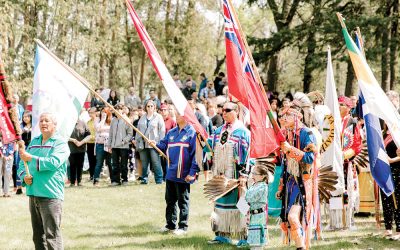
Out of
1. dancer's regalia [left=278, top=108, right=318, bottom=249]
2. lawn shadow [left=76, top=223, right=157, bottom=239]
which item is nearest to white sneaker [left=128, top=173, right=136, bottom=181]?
lawn shadow [left=76, top=223, right=157, bottom=239]

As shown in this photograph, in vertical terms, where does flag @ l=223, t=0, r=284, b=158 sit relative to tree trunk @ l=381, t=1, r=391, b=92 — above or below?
below

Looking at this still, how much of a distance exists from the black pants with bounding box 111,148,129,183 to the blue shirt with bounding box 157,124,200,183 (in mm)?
6144

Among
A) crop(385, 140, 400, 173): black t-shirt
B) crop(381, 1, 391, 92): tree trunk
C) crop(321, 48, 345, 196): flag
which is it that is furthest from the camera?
crop(381, 1, 391, 92): tree trunk

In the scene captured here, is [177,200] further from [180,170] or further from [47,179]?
[47,179]

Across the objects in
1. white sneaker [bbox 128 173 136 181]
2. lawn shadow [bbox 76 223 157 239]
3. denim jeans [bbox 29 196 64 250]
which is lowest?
lawn shadow [bbox 76 223 157 239]

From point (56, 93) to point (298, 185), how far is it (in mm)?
3186

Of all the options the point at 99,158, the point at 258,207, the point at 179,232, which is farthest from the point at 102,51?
the point at 258,207

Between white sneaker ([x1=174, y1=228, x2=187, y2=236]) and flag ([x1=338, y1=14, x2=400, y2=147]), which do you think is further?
white sneaker ([x1=174, y1=228, x2=187, y2=236])

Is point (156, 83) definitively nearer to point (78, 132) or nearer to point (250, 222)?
point (78, 132)

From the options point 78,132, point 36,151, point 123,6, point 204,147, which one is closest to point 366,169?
point 204,147

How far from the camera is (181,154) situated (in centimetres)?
857

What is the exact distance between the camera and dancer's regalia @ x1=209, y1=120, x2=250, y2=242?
25.5ft

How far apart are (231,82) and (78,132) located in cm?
809

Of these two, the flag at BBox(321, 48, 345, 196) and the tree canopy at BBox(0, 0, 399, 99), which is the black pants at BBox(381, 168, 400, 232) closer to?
the flag at BBox(321, 48, 345, 196)
